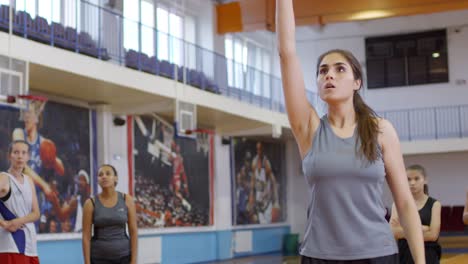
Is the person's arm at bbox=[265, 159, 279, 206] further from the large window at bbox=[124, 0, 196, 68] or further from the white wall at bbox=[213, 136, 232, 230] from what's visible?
the large window at bbox=[124, 0, 196, 68]

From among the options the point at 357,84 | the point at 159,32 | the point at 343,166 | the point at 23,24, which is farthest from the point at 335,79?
Answer: the point at 159,32

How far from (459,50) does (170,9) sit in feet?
40.6

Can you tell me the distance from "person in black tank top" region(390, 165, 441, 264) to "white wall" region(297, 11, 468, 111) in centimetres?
2322

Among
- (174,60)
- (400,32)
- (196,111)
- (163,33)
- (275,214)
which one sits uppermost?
(400,32)

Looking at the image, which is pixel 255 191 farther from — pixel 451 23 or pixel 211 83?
pixel 451 23

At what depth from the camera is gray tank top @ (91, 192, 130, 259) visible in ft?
23.5

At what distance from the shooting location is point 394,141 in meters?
2.78

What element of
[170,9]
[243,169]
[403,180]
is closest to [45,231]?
[170,9]

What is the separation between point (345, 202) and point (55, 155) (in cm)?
1420

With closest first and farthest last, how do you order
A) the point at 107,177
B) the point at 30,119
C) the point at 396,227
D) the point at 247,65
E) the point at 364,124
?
the point at 364,124 → the point at 396,227 → the point at 107,177 → the point at 30,119 → the point at 247,65

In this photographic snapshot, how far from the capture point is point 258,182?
2639cm

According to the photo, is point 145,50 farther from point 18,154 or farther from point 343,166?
point 343,166

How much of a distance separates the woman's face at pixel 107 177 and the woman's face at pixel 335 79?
487 centimetres

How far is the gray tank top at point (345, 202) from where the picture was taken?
263 cm
